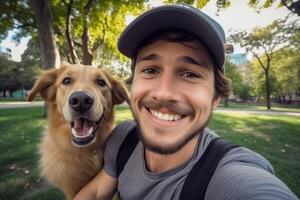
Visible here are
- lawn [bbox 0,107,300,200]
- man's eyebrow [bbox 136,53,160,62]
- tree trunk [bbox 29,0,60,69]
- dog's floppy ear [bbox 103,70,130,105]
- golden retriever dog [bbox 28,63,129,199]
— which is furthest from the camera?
tree trunk [bbox 29,0,60,69]

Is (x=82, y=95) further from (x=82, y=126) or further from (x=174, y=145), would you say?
(x=174, y=145)

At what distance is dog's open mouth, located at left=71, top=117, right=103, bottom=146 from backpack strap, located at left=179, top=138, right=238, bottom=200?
168 cm

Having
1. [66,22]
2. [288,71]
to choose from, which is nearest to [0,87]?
[66,22]

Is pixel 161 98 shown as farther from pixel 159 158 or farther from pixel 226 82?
pixel 226 82

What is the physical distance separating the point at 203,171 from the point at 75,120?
6.39 feet

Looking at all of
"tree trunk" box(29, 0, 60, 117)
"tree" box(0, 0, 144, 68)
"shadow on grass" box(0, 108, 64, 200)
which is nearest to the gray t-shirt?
"shadow on grass" box(0, 108, 64, 200)

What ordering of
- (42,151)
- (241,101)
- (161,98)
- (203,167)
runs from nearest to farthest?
(203,167) < (161,98) < (42,151) < (241,101)

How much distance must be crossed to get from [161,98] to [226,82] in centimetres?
61

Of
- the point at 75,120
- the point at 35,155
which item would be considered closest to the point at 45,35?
the point at 35,155

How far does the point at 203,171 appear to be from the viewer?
1490mm

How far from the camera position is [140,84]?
6.18ft

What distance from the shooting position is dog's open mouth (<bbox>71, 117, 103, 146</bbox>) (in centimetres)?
303

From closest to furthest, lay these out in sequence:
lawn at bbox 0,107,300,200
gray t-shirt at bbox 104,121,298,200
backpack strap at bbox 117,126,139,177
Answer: gray t-shirt at bbox 104,121,298,200, backpack strap at bbox 117,126,139,177, lawn at bbox 0,107,300,200

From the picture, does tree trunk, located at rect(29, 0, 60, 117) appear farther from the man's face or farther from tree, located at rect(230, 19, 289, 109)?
tree, located at rect(230, 19, 289, 109)
